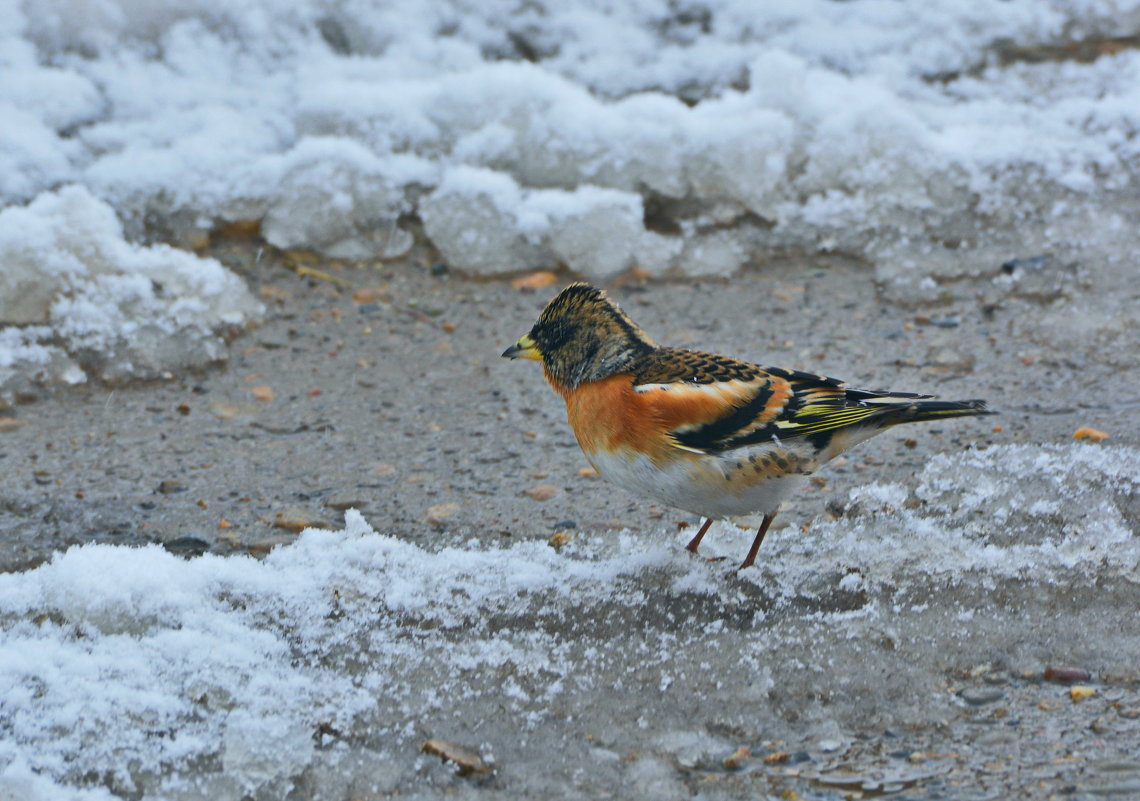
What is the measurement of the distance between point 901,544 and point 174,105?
16.2ft

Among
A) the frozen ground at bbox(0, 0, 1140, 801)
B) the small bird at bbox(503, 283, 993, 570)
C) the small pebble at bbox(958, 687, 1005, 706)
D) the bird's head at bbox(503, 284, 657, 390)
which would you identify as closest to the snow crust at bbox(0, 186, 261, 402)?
the frozen ground at bbox(0, 0, 1140, 801)

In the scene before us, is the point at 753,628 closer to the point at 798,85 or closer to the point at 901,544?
the point at 901,544

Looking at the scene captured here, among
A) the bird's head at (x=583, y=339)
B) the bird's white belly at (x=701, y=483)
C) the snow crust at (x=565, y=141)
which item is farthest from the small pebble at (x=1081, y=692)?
the snow crust at (x=565, y=141)

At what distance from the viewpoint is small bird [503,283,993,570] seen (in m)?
3.49

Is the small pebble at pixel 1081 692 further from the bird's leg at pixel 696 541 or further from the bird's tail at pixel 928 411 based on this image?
the bird's leg at pixel 696 541

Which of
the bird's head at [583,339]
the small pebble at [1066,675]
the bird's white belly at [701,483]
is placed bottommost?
the small pebble at [1066,675]

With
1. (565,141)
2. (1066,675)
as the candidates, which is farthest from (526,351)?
(565,141)

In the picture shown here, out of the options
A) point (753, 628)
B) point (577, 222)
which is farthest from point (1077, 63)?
point (753, 628)

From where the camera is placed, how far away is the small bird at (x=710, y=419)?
3.49m

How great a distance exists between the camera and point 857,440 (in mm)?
3732

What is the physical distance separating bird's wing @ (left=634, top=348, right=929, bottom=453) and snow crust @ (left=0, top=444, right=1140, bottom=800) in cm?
46

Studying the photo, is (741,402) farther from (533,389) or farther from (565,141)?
(565,141)

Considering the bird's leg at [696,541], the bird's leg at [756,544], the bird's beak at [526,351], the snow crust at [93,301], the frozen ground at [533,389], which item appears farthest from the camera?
the snow crust at [93,301]

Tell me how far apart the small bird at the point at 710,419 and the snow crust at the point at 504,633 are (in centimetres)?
32
